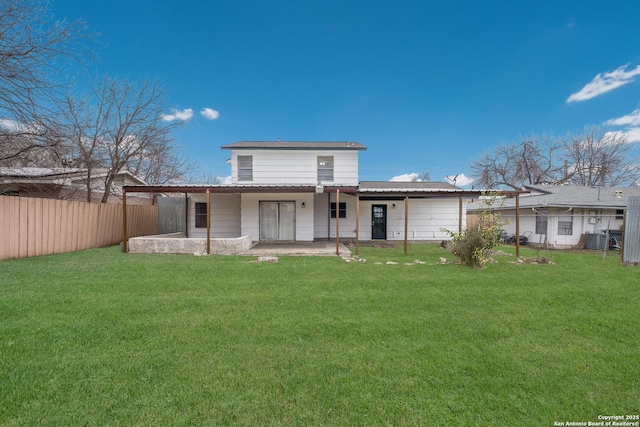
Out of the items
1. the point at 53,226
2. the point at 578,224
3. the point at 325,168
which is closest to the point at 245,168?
the point at 325,168

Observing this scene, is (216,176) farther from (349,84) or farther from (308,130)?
(349,84)

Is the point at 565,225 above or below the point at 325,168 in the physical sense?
below

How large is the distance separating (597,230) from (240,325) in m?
17.2

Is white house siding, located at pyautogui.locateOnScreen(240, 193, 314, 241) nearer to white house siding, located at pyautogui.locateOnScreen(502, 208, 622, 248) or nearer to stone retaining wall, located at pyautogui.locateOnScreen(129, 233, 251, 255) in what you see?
stone retaining wall, located at pyautogui.locateOnScreen(129, 233, 251, 255)

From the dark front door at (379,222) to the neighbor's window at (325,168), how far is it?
288 cm

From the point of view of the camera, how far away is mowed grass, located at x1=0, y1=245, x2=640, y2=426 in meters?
2.07

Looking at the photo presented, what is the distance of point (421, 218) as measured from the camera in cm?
1425

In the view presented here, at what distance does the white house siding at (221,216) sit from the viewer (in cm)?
1324

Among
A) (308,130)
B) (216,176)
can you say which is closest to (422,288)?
(308,130)

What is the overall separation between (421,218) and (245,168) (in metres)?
9.40

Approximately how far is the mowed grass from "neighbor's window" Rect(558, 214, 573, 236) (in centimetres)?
938

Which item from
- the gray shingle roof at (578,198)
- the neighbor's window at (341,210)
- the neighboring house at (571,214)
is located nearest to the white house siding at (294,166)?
the neighbor's window at (341,210)

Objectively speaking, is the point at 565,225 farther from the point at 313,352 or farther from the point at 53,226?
the point at 53,226

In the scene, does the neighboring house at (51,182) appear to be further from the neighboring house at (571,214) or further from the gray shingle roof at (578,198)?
the gray shingle roof at (578,198)
